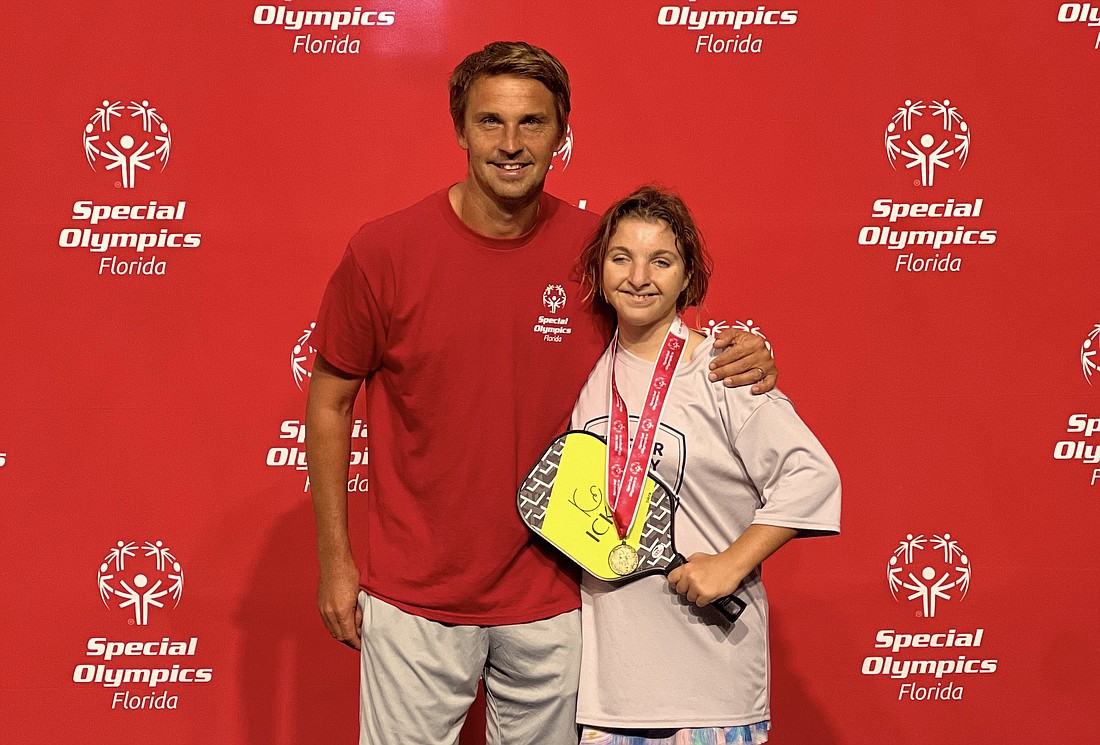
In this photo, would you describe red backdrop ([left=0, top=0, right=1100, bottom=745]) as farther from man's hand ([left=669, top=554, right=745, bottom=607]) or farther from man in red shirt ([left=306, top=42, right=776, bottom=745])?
man's hand ([left=669, top=554, right=745, bottom=607])

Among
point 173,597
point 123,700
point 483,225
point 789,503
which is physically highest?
point 483,225

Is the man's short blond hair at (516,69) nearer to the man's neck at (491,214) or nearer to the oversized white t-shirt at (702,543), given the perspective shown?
the man's neck at (491,214)

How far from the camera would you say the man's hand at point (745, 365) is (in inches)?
77.0

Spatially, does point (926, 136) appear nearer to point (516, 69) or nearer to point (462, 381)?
point (516, 69)

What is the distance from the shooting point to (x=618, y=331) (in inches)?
83.5

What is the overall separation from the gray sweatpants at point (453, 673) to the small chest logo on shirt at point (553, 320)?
1.68ft

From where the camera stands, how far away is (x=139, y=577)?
9.93 ft

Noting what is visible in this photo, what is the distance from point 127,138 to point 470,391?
1.42m

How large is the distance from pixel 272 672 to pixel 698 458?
1.61 metres

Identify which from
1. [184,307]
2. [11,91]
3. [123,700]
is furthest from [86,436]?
[11,91]

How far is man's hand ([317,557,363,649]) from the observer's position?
2.22 m

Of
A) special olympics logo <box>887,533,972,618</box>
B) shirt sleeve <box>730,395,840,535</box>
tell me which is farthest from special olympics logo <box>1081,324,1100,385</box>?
shirt sleeve <box>730,395,840,535</box>

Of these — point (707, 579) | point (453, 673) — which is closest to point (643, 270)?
point (707, 579)

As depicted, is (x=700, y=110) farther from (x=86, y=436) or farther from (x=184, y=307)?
(x=86, y=436)
